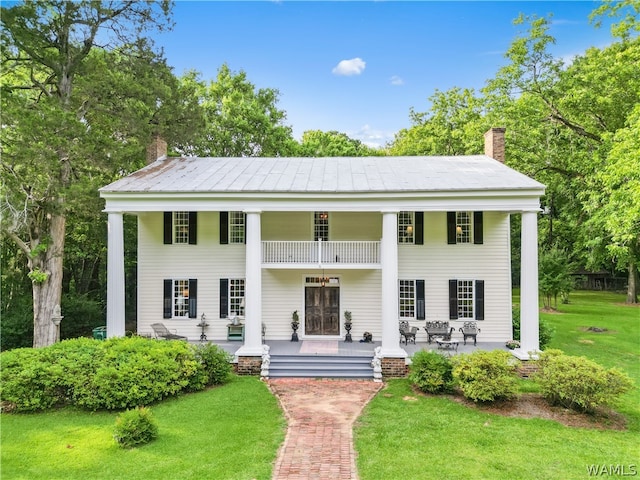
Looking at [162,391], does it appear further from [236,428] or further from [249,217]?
[249,217]

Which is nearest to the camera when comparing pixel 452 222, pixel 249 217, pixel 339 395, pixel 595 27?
pixel 339 395

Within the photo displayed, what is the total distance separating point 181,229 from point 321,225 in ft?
19.4


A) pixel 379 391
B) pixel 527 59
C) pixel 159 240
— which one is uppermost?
pixel 527 59

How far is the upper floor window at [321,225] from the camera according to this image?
1652 cm

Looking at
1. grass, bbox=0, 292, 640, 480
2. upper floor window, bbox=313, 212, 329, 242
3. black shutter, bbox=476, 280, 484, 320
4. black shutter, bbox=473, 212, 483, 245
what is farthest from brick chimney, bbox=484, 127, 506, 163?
grass, bbox=0, 292, 640, 480

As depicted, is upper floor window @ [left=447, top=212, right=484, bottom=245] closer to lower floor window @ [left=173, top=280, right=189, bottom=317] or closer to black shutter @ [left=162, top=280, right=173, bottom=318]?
lower floor window @ [left=173, top=280, right=189, bottom=317]

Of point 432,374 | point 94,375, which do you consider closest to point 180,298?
point 94,375

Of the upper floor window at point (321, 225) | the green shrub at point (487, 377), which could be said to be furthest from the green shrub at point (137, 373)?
the green shrub at point (487, 377)

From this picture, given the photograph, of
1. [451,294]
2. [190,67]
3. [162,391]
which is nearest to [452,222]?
[451,294]

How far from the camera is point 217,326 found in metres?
16.3

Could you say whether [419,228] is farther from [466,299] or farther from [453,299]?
[466,299]

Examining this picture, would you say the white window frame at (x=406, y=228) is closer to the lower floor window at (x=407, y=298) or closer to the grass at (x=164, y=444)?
the lower floor window at (x=407, y=298)

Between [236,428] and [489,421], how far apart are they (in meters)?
5.94

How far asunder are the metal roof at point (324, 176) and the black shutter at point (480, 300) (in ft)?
14.4
